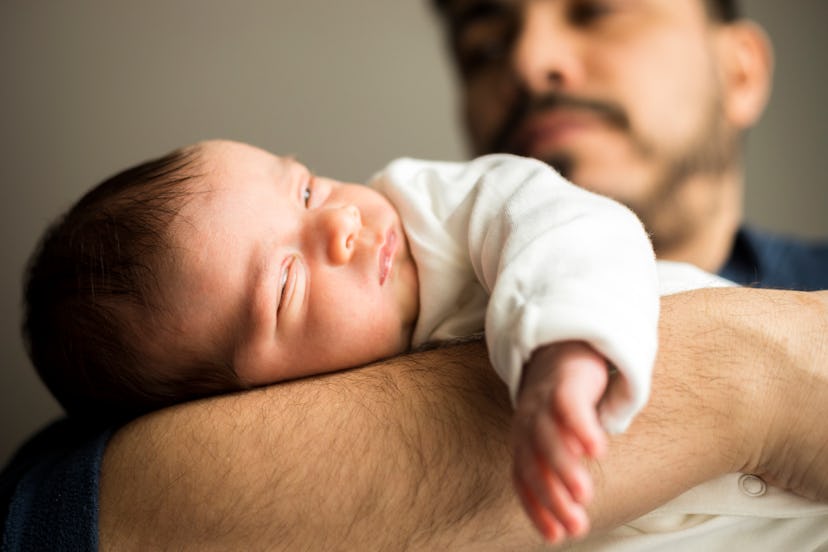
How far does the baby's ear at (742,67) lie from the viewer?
6.82ft

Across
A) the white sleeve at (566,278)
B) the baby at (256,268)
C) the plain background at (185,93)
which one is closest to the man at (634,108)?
the plain background at (185,93)

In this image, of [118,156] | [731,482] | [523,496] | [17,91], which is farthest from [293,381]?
[17,91]

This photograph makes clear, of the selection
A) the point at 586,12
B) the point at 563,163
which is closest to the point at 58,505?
the point at 563,163

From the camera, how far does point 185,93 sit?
2281mm

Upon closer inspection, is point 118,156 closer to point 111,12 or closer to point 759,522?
point 111,12

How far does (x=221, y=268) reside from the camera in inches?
34.2

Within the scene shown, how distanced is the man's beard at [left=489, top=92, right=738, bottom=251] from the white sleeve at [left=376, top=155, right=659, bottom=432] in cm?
96

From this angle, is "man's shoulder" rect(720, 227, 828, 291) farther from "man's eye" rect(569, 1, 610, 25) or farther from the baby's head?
the baby's head

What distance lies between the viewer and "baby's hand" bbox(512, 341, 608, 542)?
0.51 meters

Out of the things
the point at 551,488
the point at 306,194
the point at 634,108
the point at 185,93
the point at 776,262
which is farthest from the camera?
the point at 185,93

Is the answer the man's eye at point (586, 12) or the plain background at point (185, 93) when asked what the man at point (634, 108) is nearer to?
the man's eye at point (586, 12)

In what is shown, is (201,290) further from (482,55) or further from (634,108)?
(482,55)

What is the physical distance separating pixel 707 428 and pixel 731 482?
10 centimetres

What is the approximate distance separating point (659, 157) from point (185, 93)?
4.95 ft
